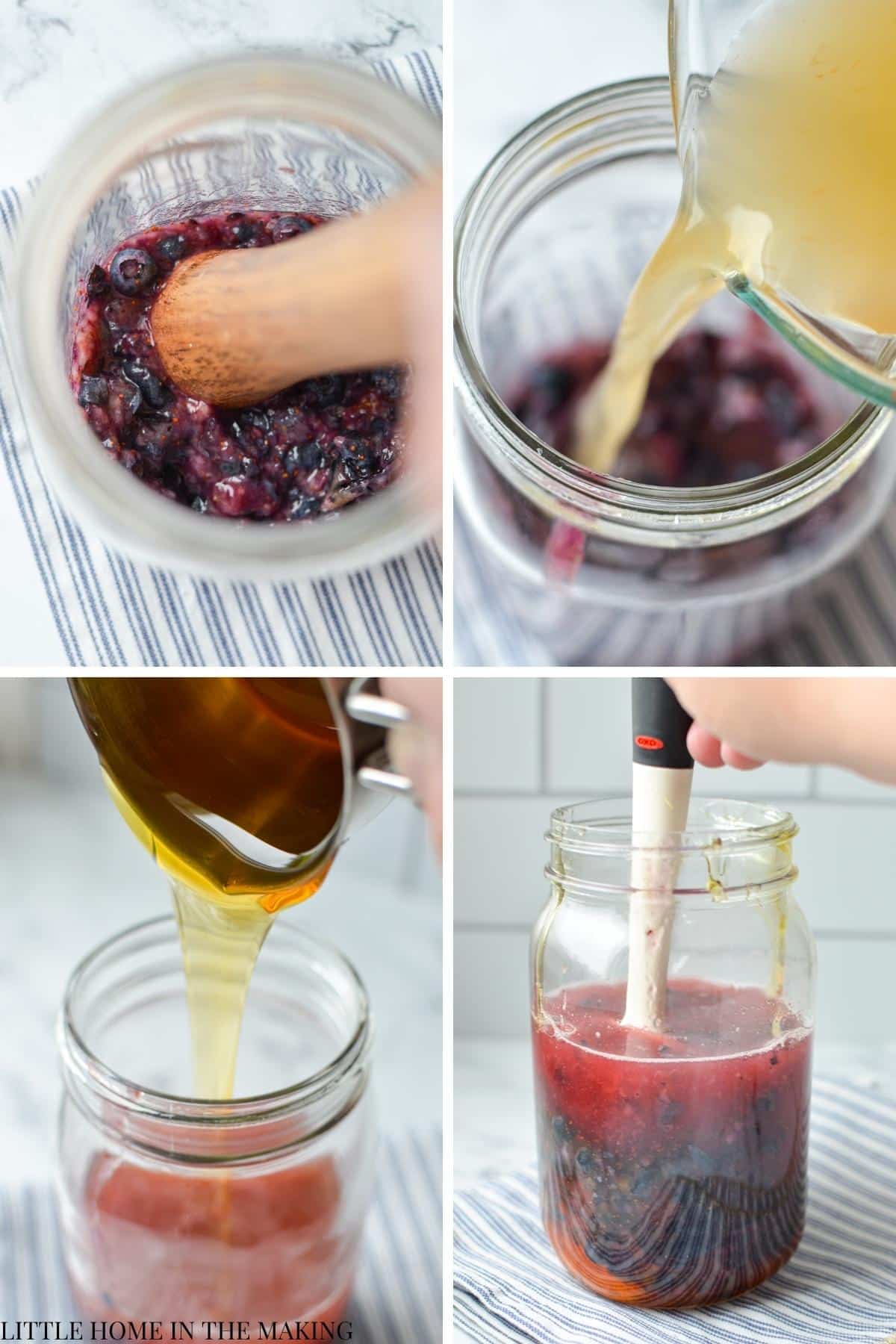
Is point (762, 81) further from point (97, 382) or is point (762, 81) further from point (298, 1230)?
point (298, 1230)

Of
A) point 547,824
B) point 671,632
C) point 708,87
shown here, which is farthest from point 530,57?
point 547,824

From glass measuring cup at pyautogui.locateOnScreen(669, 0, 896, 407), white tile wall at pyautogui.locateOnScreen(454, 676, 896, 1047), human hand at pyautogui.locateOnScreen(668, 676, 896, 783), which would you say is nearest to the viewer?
glass measuring cup at pyautogui.locateOnScreen(669, 0, 896, 407)

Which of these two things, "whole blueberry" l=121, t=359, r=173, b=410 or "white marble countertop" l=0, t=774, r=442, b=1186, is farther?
"white marble countertop" l=0, t=774, r=442, b=1186

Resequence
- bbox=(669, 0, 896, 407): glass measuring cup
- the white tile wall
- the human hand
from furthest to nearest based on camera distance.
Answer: the white tile wall → the human hand → bbox=(669, 0, 896, 407): glass measuring cup

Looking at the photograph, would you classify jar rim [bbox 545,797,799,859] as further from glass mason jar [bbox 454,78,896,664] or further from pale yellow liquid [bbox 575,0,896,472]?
pale yellow liquid [bbox 575,0,896,472]

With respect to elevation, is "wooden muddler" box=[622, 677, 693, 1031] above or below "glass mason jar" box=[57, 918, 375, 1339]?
above

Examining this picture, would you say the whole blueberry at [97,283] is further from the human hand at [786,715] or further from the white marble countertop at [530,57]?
the human hand at [786,715]

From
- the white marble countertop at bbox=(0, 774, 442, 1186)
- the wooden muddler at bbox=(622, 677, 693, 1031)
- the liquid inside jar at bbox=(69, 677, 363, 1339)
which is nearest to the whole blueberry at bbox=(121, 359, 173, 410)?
the liquid inside jar at bbox=(69, 677, 363, 1339)

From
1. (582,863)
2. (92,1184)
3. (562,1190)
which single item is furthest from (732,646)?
(92,1184)

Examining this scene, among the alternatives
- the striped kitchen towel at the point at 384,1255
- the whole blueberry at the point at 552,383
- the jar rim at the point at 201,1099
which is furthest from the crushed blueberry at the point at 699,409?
the striped kitchen towel at the point at 384,1255
